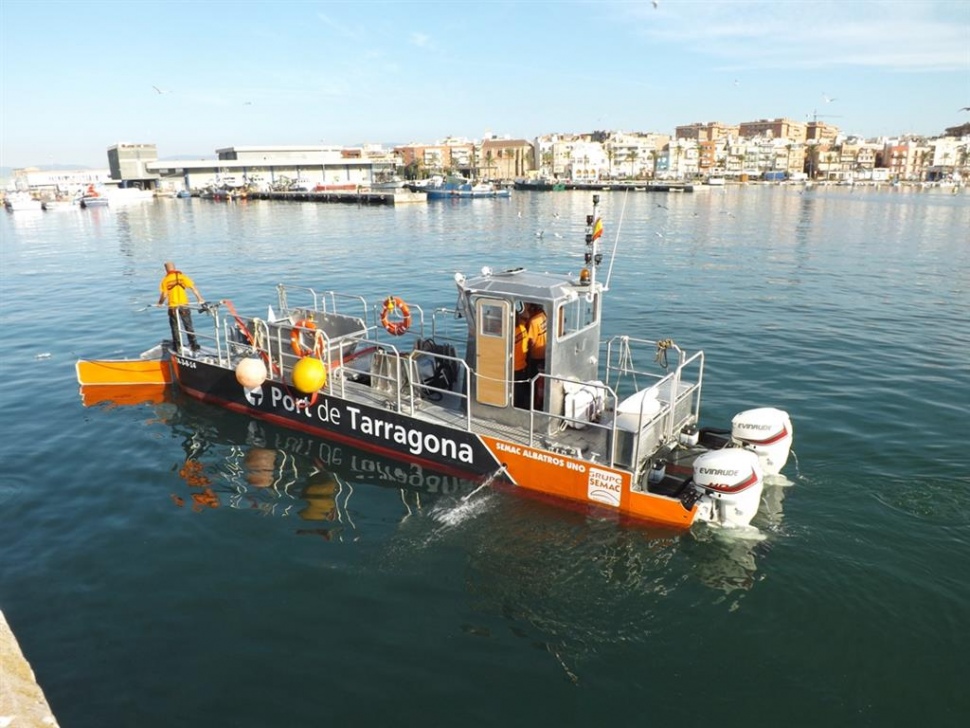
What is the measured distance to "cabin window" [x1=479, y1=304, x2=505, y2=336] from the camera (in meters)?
10.5

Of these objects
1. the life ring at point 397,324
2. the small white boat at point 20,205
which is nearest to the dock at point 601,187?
the small white boat at point 20,205

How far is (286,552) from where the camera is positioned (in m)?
9.72

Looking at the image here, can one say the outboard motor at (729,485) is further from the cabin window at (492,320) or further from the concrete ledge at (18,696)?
the concrete ledge at (18,696)

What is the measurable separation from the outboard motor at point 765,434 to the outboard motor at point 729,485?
3.44ft

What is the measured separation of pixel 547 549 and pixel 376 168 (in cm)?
15422

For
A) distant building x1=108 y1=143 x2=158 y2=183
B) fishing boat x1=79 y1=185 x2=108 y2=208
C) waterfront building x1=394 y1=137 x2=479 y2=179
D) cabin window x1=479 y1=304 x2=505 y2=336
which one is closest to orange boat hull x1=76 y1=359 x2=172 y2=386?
cabin window x1=479 y1=304 x2=505 y2=336

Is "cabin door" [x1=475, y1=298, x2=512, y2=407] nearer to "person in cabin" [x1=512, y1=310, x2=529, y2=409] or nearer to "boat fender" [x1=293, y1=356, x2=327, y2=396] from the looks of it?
"person in cabin" [x1=512, y1=310, x2=529, y2=409]

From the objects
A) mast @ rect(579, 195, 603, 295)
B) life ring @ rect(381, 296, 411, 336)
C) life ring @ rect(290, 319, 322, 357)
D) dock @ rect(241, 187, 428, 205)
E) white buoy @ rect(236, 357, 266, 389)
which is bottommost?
white buoy @ rect(236, 357, 266, 389)

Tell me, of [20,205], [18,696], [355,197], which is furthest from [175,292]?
[20,205]

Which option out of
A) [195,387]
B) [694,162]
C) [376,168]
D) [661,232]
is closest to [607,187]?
[376,168]

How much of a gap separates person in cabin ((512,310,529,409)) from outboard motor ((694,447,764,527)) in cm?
316

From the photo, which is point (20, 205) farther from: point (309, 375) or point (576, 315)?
point (576, 315)

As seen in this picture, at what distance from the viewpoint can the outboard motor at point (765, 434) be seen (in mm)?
10453

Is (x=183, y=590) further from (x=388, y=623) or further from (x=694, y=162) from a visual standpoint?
(x=694, y=162)
